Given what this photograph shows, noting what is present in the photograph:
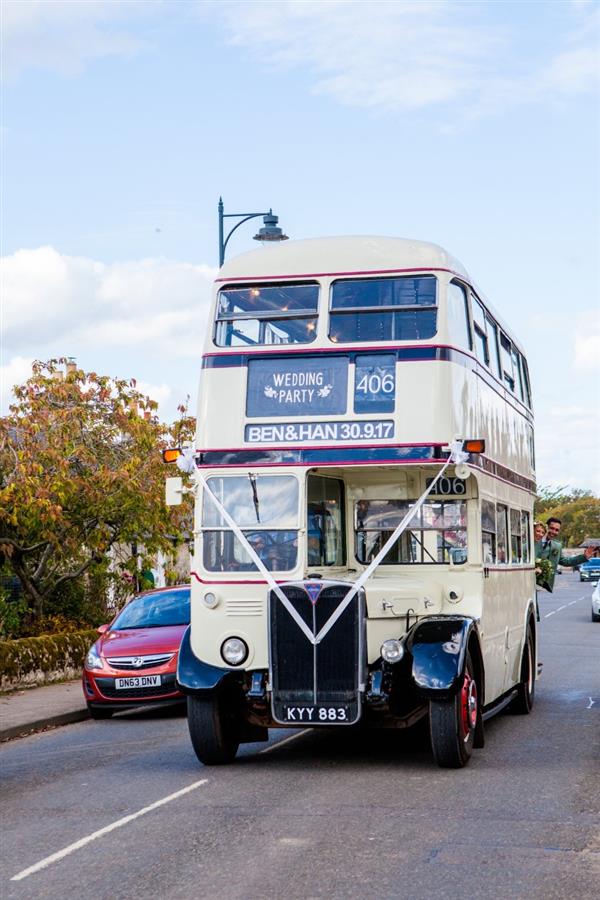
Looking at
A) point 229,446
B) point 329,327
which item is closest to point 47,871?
point 229,446

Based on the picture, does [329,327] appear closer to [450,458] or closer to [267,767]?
[450,458]

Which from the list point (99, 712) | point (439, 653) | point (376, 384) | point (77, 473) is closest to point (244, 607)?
point (439, 653)

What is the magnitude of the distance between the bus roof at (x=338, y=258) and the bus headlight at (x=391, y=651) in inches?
135

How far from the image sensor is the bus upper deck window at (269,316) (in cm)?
1248

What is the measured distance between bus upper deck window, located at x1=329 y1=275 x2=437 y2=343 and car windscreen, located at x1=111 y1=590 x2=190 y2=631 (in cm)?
632

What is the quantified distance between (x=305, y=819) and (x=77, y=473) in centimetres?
1430

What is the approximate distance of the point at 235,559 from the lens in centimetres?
1201

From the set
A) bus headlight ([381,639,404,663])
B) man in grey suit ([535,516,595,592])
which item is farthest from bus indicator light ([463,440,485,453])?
man in grey suit ([535,516,595,592])

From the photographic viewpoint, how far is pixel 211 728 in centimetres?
1176

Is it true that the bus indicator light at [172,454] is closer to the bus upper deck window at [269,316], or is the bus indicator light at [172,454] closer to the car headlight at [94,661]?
the bus upper deck window at [269,316]

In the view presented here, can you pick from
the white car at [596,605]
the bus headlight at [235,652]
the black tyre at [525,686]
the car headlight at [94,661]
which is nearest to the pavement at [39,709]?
the car headlight at [94,661]

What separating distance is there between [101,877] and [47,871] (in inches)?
16.8

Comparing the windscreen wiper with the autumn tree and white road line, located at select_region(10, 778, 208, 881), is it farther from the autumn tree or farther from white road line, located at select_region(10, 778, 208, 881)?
the autumn tree

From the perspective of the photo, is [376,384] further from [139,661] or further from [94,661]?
[94,661]
